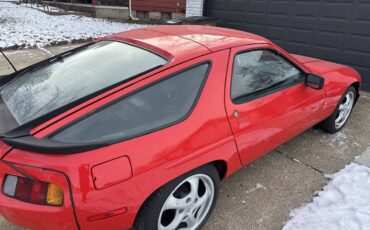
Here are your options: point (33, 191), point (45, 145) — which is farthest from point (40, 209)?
point (45, 145)

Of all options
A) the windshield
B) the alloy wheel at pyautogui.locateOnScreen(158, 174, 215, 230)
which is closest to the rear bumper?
the windshield

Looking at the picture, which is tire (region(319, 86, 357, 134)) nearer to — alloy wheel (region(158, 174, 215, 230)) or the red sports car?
the red sports car

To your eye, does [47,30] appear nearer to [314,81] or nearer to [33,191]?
[314,81]

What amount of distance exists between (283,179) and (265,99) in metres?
0.90

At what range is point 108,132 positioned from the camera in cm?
187

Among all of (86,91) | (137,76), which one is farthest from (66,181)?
(137,76)

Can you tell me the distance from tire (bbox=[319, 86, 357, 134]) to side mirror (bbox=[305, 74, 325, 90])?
85 centimetres

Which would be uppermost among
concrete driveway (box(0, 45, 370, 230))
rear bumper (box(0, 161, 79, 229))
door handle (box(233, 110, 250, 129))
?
door handle (box(233, 110, 250, 129))

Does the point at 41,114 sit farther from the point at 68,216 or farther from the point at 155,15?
the point at 155,15

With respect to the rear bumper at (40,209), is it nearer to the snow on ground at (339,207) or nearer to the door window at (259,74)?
the door window at (259,74)

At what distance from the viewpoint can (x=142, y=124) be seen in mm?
1986

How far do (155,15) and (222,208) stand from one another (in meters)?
11.6

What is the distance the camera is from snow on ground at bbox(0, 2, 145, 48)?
8.62 m

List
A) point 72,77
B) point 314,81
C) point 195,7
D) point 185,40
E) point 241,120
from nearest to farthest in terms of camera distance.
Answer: point 72,77 → point 241,120 → point 185,40 → point 314,81 → point 195,7
